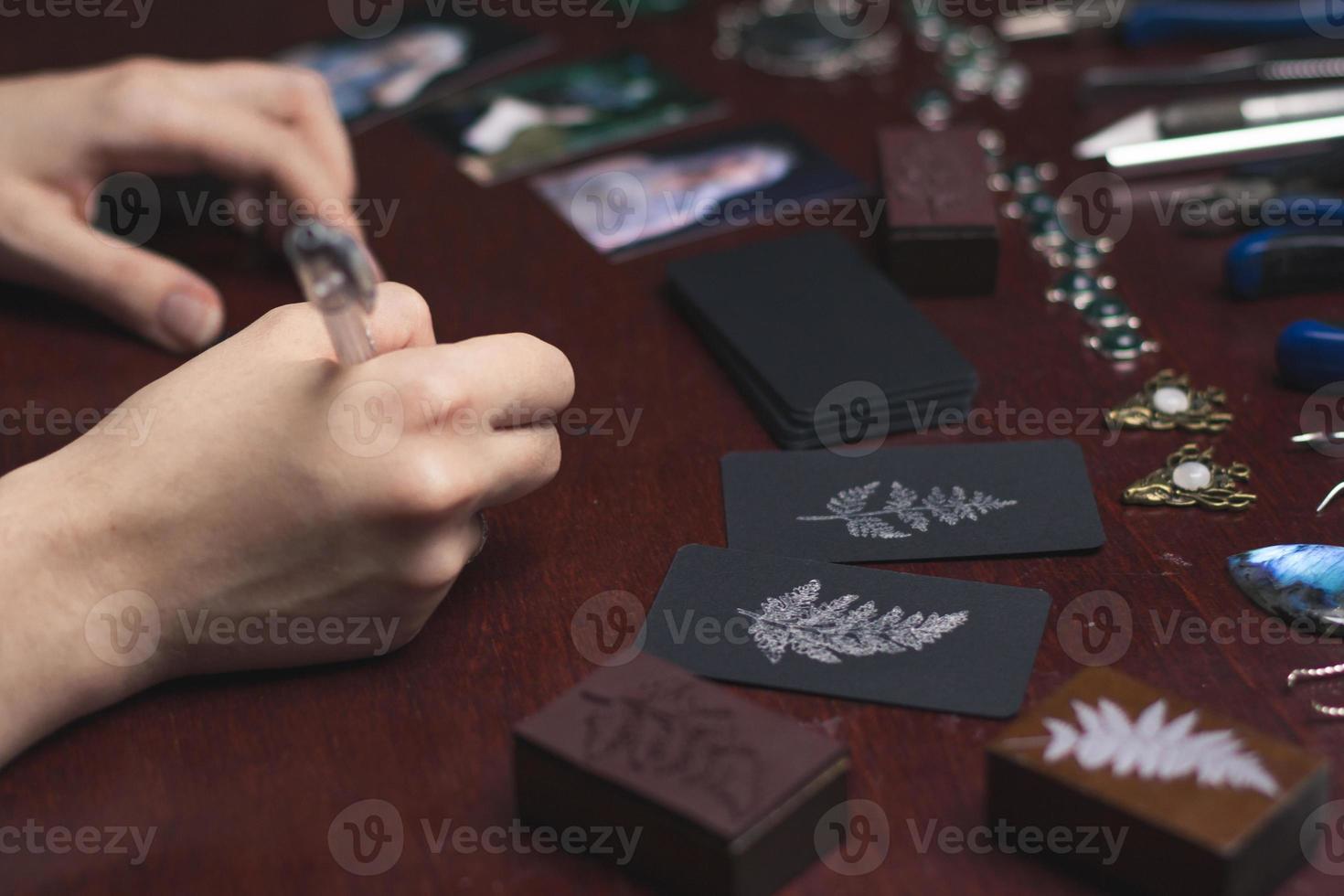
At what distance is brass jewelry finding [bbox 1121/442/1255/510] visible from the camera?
687 millimetres

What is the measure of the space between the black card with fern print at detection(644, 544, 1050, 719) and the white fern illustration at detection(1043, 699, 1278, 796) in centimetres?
7

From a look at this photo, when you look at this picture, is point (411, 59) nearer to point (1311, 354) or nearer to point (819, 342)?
point (819, 342)

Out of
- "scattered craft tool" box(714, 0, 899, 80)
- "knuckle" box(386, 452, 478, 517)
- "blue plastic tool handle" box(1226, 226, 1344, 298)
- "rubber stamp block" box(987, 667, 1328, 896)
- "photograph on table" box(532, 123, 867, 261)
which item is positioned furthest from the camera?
"scattered craft tool" box(714, 0, 899, 80)

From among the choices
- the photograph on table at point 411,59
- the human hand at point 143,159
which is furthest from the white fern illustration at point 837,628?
the photograph on table at point 411,59

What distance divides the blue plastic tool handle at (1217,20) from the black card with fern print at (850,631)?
704mm

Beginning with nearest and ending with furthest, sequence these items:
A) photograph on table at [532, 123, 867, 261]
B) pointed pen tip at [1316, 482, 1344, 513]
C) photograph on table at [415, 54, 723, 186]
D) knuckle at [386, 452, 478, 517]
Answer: knuckle at [386, 452, 478, 517], pointed pen tip at [1316, 482, 1344, 513], photograph on table at [532, 123, 867, 261], photograph on table at [415, 54, 723, 186]

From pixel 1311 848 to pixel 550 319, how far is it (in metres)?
0.54

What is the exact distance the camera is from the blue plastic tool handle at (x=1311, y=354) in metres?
0.75

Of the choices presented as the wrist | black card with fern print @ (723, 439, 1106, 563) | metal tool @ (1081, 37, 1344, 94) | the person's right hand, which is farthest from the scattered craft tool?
the wrist

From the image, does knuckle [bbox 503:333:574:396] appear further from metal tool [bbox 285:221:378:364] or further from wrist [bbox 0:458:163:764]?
wrist [bbox 0:458:163:764]

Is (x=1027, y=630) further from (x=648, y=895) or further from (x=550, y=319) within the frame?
(x=550, y=319)

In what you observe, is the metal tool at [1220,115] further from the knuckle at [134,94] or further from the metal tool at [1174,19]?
the knuckle at [134,94]

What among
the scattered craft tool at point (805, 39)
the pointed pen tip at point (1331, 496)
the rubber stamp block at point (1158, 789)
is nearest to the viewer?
the rubber stamp block at point (1158, 789)

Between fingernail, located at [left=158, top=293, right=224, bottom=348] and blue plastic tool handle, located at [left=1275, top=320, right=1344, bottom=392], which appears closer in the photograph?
blue plastic tool handle, located at [left=1275, top=320, right=1344, bottom=392]
